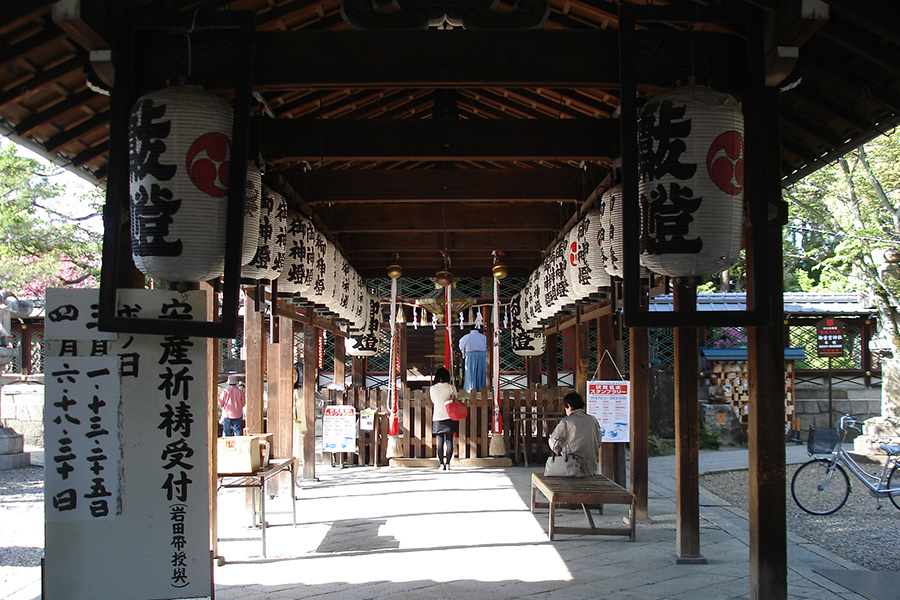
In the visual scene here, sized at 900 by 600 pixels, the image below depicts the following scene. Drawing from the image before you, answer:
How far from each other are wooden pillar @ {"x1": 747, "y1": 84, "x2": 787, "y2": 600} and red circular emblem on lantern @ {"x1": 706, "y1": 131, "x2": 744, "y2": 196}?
30.6 inches

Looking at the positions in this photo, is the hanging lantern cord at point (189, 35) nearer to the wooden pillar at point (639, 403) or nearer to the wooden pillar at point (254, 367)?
the wooden pillar at point (254, 367)

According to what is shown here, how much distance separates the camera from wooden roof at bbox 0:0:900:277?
4.59 metres

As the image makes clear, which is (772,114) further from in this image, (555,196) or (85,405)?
(85,405)

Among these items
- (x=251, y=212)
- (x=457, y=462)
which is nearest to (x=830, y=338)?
(x=457, y=462)

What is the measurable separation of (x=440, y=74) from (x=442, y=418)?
9.38 meters

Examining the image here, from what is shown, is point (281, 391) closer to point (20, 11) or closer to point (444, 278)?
point (444, 278)

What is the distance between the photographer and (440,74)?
4762mm

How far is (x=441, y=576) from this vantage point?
6359mm

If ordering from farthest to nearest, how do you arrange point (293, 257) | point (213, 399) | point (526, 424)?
point (526, 424) → point (293, 257) → point (213, 399)

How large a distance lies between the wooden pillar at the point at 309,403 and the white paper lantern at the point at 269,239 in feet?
18.2

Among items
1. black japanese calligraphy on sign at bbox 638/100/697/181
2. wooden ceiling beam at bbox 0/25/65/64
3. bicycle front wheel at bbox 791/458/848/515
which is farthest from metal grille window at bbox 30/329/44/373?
black japanese calligraphy on sign at bbox 638/100/697/181

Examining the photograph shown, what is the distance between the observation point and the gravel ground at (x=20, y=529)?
21.6 feet

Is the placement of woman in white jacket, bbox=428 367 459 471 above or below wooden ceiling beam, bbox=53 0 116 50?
below

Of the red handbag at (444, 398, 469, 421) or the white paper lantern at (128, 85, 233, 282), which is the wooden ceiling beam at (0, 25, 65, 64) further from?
the red handbag at (444, 398, 469, 421)
